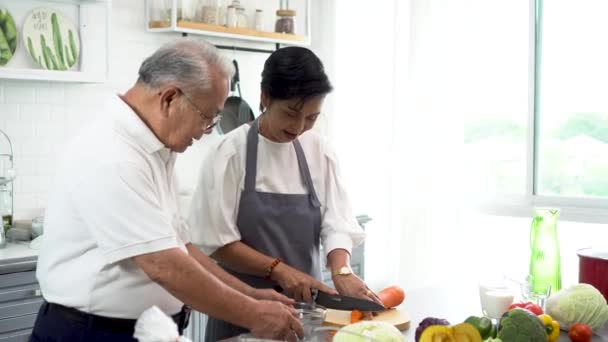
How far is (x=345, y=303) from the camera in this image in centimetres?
233

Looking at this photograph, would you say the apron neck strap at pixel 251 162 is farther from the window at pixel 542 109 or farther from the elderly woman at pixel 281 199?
the window at pixel 542 109

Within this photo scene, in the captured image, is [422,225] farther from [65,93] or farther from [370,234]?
[65,93]

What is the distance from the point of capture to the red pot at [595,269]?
8.63 feet

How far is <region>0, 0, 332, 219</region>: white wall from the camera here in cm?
378

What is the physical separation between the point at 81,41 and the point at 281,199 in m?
1.71

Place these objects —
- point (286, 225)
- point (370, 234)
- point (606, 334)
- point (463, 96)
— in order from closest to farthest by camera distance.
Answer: point (606, 334), point (286, 225), point (463, 96), point (370, 234)

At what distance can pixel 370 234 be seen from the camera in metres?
5.45

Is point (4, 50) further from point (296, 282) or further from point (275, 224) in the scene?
point (296, 282)

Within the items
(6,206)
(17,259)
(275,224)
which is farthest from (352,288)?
(6,206)

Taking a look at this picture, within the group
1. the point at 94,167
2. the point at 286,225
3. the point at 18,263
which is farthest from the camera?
the point at 18,263

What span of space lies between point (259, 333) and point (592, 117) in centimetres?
334

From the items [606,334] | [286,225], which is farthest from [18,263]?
[606,334]

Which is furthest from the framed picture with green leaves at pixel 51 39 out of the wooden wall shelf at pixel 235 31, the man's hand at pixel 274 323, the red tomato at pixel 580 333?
the red tomato at pixel 580 333

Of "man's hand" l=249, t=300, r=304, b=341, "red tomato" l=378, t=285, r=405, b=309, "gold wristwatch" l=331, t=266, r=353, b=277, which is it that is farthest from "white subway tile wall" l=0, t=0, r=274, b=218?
"man's hand" l=249, t=300, r=304, b=341
